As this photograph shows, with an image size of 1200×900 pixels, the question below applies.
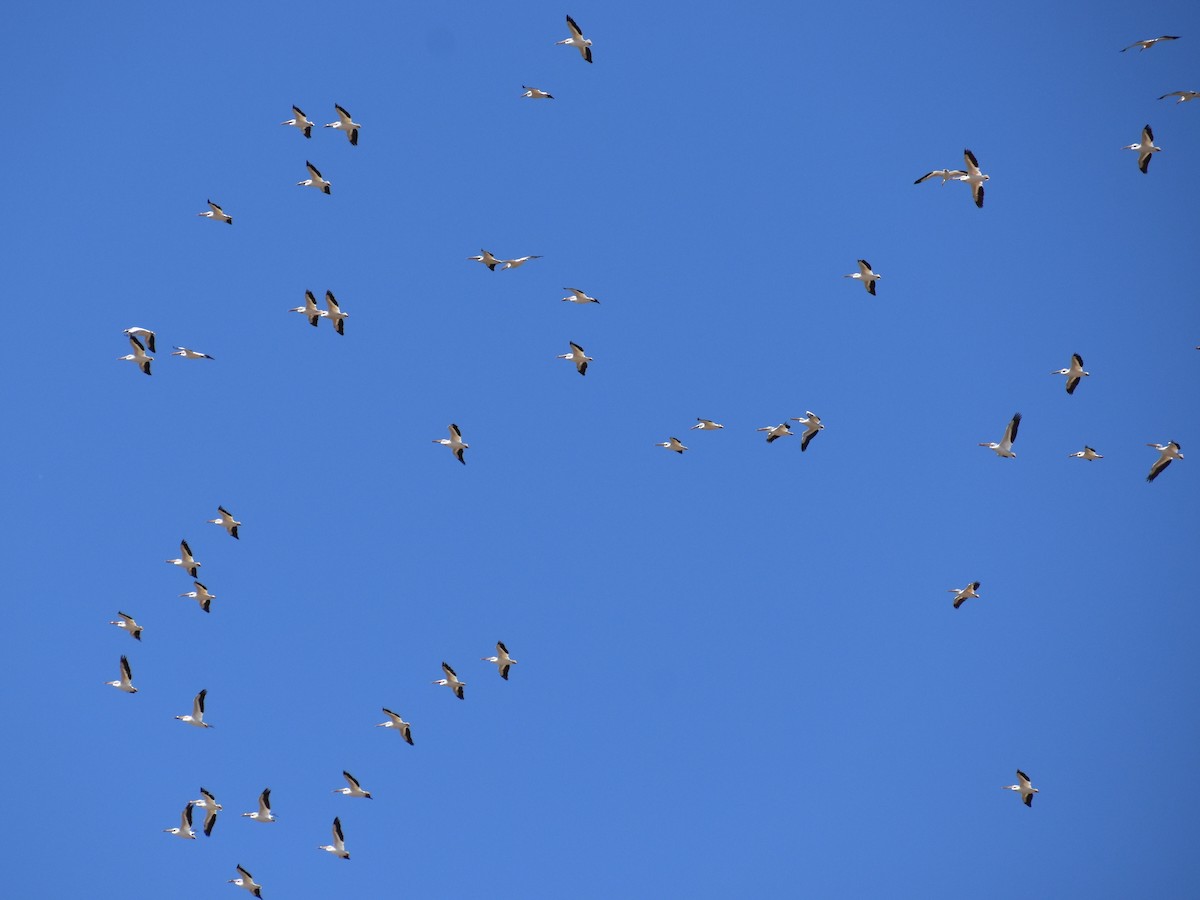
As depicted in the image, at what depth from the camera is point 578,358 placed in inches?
1933

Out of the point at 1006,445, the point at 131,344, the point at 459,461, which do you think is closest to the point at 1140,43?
the point at 1006,445

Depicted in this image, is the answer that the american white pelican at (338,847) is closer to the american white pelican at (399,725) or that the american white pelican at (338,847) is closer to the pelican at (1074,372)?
the american white pelican at (399,725)

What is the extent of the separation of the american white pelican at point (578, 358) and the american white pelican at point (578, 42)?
7623 millimetres

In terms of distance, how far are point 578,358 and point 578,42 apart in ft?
27.5

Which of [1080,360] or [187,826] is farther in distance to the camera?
[187,826]

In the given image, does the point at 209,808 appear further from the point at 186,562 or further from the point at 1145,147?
the point at 1145,147

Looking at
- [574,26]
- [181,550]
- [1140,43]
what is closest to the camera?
[1140,43]

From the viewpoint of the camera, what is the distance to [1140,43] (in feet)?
136

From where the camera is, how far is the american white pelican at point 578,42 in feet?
149

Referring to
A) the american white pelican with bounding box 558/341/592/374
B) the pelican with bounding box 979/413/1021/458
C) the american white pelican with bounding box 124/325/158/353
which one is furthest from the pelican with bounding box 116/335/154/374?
the pelican with bounding box 979/413/1021/458

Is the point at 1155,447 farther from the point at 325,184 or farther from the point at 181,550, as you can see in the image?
the point at 181,550

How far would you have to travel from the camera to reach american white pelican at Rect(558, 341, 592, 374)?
48831 mm

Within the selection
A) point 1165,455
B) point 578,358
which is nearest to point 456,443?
point 578,358

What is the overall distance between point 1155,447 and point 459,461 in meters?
18.2
